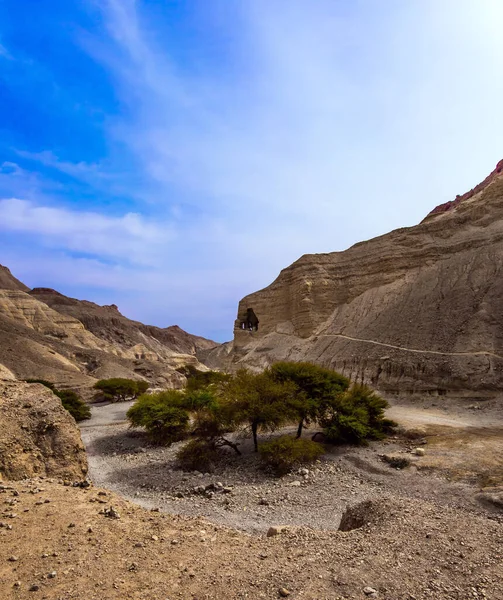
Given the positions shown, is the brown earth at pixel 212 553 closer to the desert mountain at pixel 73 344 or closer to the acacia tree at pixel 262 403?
the acacia tree at pixel 262 403

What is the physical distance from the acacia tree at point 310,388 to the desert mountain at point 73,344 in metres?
23.7

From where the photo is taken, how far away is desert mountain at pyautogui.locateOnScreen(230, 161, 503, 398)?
22.9m

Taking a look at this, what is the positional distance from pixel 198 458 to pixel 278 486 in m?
3.58

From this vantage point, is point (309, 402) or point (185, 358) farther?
point (185, 358)

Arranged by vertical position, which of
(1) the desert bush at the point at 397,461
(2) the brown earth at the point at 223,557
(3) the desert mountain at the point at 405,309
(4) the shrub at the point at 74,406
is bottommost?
(4) the shrub at the point at 74,406

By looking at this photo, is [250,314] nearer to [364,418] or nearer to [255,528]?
[364,418]

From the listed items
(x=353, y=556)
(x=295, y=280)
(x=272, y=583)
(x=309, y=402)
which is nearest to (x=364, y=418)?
(x=309, y=402)

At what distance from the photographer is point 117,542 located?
5.46m

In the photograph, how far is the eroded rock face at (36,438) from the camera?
7913 millimetres

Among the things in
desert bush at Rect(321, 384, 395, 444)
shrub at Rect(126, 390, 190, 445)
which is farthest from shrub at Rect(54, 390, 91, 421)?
desert bush at Rect(321, 384, 395, 444)

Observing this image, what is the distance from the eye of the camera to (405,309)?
2864 cm

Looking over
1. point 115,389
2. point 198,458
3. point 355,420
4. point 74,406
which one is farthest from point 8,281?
point 355,420

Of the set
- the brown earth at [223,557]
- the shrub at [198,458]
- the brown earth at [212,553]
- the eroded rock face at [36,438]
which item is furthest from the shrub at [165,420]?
the brown earth at [223,557]

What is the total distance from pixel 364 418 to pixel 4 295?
74452mm
